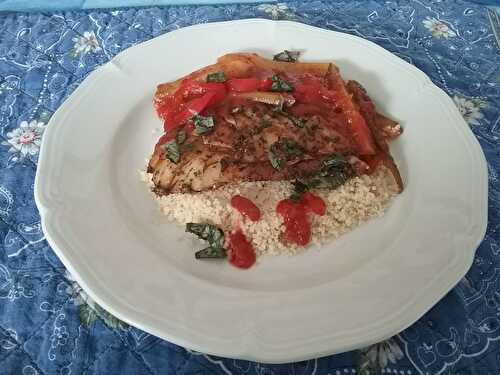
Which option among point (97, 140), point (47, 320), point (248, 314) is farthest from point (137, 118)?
point (248, 314)

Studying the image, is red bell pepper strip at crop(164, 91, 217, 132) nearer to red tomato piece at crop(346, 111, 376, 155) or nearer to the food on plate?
the food on plate

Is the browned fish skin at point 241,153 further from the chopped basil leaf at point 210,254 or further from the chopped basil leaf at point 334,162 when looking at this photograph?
the chopped basil leaf at point 210,254

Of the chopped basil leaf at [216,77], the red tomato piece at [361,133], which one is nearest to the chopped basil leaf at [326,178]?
the red tomato piece at [361,133]

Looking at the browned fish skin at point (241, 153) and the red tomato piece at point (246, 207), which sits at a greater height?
the browned fish skin at point (241, 153)

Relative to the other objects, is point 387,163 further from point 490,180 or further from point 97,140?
point 97,140

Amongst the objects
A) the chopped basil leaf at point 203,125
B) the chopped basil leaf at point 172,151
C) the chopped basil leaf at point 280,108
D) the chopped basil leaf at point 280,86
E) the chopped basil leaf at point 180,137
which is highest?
the chopped basil leaf at point 280,86
